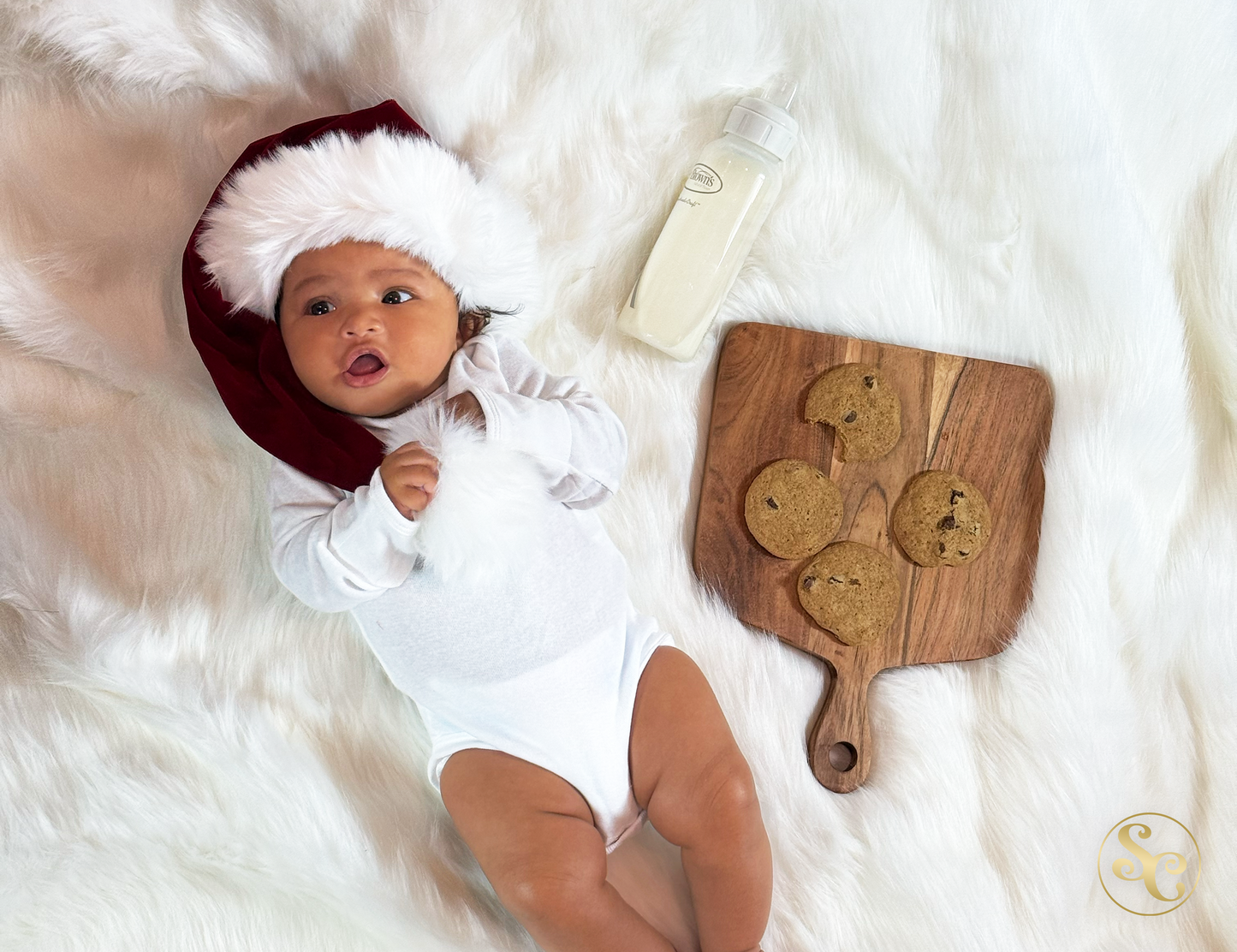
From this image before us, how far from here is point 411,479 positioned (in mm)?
781

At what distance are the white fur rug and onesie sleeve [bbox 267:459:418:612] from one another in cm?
13

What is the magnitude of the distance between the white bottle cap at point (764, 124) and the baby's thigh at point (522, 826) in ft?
2.76

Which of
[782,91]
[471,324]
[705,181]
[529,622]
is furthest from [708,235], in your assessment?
[529,622]

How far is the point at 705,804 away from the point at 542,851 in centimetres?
20

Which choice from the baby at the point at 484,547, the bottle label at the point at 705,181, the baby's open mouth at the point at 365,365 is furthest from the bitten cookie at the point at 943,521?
the baby's open mouth at the point at 365,365

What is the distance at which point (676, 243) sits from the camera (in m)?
1.02

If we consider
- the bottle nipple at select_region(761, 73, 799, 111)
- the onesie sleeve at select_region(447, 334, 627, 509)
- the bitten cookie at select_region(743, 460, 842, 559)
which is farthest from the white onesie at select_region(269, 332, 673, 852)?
the bottle nipple at select_region(761, 73, 799, 111)

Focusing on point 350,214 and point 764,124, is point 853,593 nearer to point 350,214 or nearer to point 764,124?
point 764,124

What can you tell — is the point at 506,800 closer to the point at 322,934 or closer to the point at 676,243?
the point at 322,934

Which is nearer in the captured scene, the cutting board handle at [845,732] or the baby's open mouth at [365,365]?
the baby's open mouth at [365,365]

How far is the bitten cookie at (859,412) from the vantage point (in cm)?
101

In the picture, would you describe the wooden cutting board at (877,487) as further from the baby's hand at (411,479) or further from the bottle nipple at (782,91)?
the baby's hand at (411,479)

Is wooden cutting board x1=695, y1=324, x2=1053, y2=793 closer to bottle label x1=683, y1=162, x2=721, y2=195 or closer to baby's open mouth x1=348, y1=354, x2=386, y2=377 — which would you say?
bottle label x1=683, y1=162, x2=721, y2=195

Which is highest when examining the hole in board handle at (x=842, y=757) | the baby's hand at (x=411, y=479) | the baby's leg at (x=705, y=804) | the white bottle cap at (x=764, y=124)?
the white bottle cap at (x=764, y=124)
